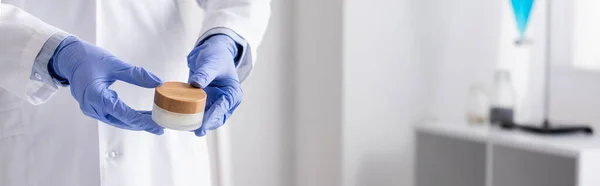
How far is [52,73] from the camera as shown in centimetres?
92

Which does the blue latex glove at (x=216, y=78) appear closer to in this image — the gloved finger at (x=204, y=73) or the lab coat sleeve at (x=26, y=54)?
the gloved finger at (x=204, y=73)

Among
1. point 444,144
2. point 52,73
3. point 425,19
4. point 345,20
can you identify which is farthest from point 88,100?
point 425,19

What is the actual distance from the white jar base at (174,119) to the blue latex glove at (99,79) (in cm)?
5

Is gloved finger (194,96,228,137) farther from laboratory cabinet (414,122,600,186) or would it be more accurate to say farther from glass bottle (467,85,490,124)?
glass bottle (467,85,490,124)

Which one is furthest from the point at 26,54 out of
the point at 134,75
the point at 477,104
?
the point at 477,104

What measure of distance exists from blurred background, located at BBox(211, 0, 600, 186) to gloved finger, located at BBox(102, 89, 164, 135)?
3.29ft

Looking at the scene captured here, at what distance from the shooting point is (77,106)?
40.3 inches

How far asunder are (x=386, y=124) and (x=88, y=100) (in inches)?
53.6

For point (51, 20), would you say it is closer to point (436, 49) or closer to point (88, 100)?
point (88, 100)

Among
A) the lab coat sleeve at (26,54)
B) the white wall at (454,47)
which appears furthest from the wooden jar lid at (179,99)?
the white wall at (454,47)

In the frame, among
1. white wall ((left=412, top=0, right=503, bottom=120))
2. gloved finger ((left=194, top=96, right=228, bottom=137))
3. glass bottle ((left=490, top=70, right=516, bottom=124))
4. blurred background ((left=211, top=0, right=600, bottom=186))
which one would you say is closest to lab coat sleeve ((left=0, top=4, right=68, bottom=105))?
gloved finger ((left=194, top=96, right=228, bottom=137))

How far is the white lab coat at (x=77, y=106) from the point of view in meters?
0.92

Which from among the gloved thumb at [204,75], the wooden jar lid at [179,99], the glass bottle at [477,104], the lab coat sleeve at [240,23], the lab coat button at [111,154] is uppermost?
the lab coat sleeve at [240,23]

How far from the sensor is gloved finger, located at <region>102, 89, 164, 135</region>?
0.86m
